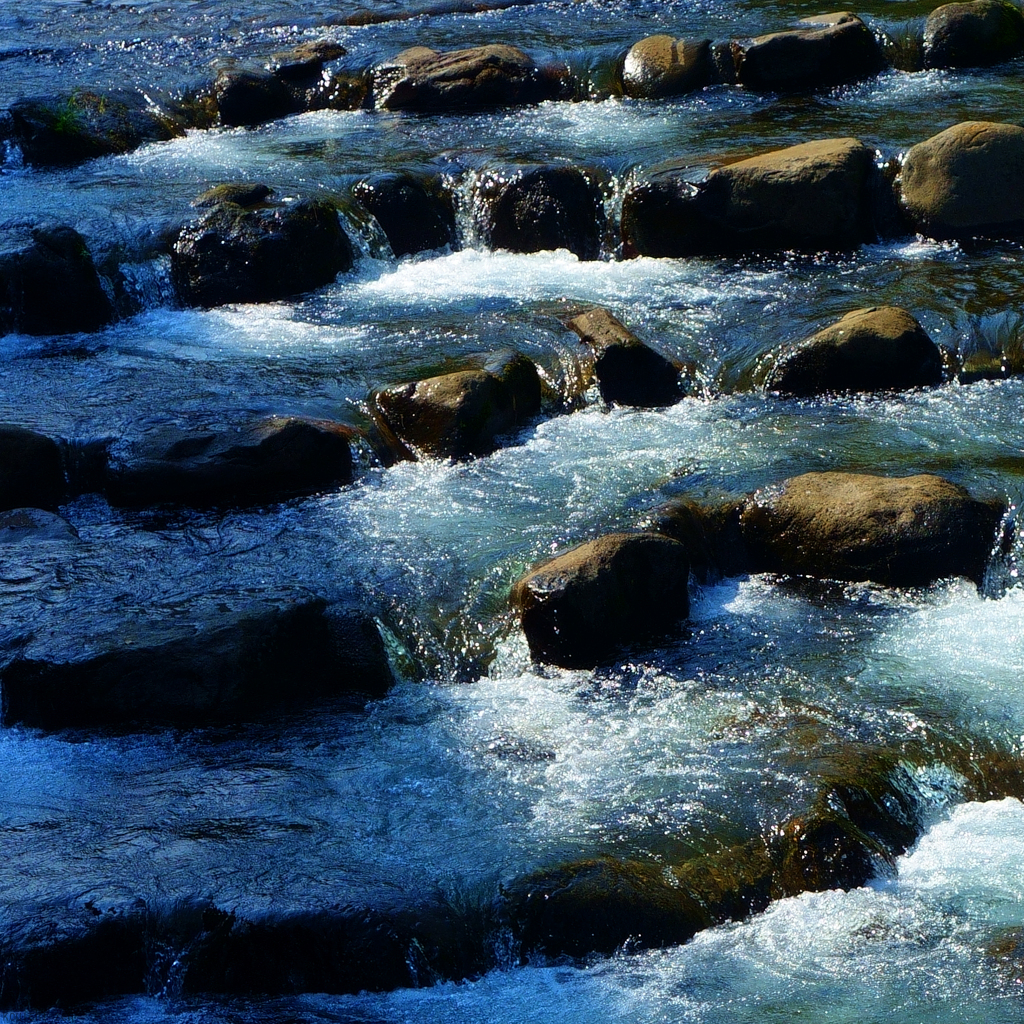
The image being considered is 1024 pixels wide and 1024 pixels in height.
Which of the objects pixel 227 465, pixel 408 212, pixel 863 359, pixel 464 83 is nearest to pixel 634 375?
pixel 863 359

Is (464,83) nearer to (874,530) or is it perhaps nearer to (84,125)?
(84,125)

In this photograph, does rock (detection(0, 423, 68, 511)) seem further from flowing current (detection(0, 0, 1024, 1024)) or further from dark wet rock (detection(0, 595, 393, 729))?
dark wet rock (detection(0, 595, 393, 729))

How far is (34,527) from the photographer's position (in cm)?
736

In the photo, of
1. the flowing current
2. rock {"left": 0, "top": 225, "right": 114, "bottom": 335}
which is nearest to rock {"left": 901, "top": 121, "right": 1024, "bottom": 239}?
the flowing current

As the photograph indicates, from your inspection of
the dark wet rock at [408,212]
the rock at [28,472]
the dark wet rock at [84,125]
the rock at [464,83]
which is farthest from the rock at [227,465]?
the rock at [464,83]

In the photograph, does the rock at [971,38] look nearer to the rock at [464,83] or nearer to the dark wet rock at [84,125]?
the rock at [464,83]

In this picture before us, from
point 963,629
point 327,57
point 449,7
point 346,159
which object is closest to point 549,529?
point 963,629

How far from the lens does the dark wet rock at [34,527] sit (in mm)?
7266

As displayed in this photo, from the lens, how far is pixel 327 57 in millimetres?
14211

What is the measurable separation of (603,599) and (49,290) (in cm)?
532

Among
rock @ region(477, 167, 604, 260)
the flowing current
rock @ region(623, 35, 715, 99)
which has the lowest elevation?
the flowing current

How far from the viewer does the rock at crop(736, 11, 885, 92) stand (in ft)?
41.7

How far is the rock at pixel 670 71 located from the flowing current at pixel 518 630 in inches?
33.3

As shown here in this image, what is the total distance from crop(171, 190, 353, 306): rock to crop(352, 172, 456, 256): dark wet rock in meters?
0.53
